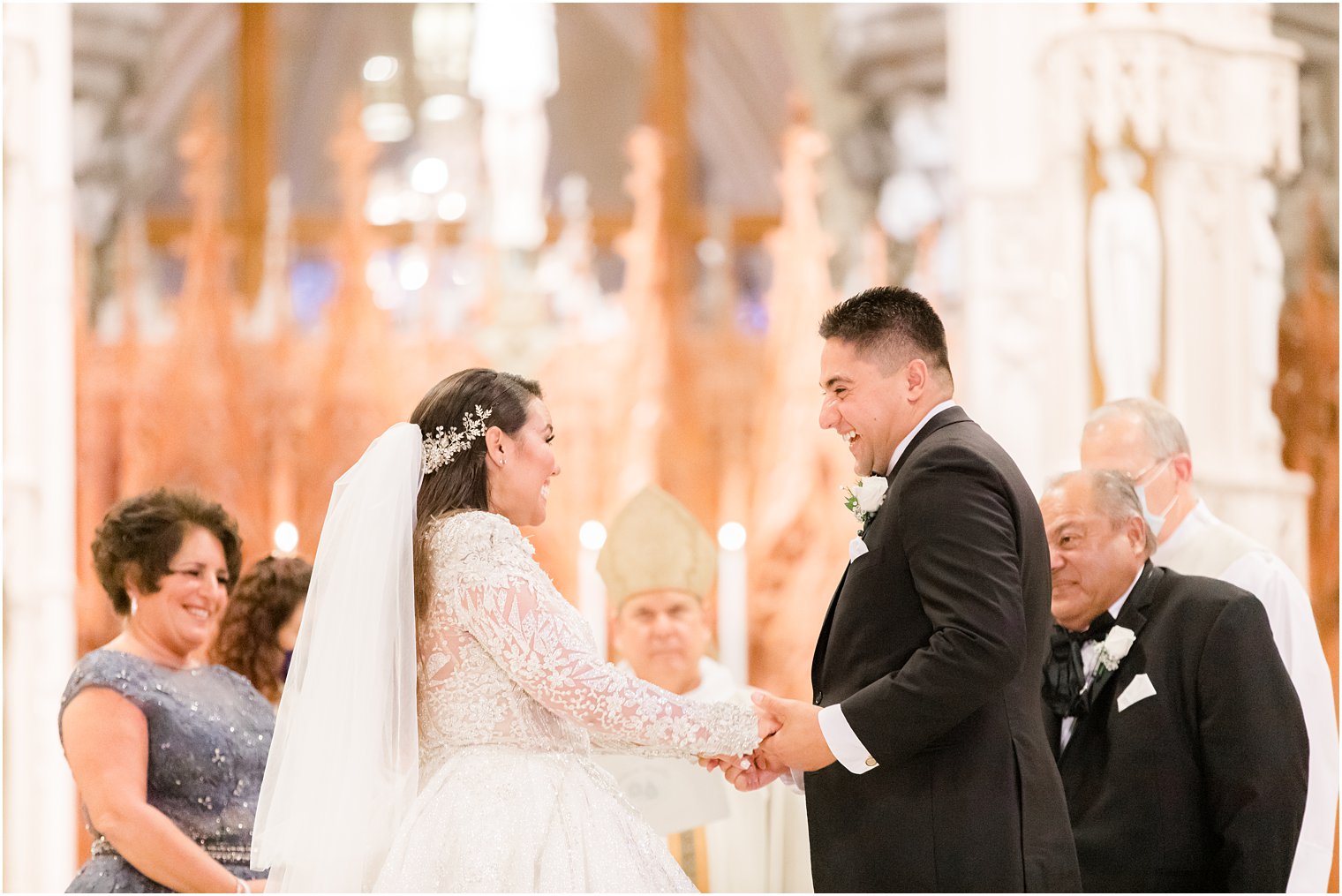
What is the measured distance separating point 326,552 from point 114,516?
77 centimetres

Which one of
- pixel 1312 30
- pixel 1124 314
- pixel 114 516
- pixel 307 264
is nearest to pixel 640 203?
pixel 307 264

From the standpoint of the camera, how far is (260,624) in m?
3.78

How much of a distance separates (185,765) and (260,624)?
0.65 m

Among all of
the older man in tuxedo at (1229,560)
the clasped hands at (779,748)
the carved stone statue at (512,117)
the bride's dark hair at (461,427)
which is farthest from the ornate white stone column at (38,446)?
the older man in tuxedo at (1229,560)

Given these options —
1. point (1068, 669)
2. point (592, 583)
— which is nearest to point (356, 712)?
point (1068, 669)

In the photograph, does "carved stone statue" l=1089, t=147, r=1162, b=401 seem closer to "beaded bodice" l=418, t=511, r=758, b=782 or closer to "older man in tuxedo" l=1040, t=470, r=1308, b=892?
"older man in tuxedo" l=1040, t=470, r=1308, b=892

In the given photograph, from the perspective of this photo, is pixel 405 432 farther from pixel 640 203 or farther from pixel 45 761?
pixel 640 203

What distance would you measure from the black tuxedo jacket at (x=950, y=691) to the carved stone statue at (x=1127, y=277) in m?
3.91

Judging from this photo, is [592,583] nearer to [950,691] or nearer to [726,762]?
[726,762]

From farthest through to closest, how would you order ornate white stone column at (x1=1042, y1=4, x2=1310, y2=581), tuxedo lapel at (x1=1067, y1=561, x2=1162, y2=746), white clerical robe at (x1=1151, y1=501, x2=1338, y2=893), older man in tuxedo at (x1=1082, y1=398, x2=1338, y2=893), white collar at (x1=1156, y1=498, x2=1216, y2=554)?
1. ornate white stone column at (x1=1042, y1=4, x2=1310, y2=581)
2. white collar at (x1=1156, y1=498, x2=1216, y2=554)
3. older man in tuxedo at (x1=1082, y1=398, x2=1338, y2=893)
4. white clerical robe at (x1=1151, y1=501, x2=1338, y2=893)
5. tuxedo lapel at (x1=1067, y1=561, x2=1162, y2=746)

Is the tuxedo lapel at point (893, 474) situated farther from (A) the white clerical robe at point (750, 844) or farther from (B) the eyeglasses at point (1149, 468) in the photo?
(A) the white clerical robe at point (750, 844)

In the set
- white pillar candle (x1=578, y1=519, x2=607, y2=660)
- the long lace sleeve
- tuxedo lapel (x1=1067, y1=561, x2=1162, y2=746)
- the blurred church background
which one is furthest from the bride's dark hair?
the blurred church background

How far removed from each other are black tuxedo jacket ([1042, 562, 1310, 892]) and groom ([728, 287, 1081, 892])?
45cm

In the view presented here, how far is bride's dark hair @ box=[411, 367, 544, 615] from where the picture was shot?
2.79m
